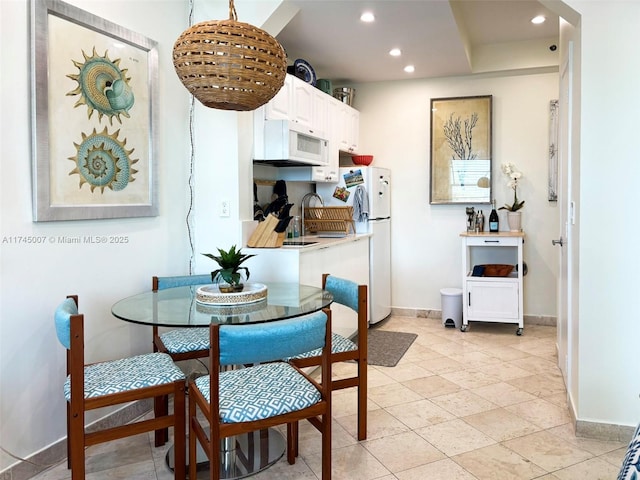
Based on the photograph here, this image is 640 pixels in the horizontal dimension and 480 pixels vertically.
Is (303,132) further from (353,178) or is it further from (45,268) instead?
(45,268)

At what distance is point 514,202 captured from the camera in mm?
A: 4863

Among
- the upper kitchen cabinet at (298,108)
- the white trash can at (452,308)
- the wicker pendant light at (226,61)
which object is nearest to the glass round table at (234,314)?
the wicker pendant light at (226,61)

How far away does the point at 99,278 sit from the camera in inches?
101

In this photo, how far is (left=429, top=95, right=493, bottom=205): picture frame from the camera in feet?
16.3

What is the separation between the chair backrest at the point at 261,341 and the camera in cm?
171

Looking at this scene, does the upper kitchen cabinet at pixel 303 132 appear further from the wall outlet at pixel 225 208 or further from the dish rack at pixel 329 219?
the wall outlet at pixel 225 208

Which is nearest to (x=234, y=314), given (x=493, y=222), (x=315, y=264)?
(x=315, y=264)

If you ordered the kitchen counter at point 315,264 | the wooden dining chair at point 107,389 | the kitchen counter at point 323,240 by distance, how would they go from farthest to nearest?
the kitchen counter at point 323,240 → the kitchen counter at point 315,264 → the wooden dining chair at point 107,389

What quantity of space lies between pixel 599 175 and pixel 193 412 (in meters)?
2.17

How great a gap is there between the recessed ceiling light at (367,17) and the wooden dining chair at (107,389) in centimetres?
253

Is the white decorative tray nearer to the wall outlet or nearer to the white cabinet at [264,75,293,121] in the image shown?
the wall outlet

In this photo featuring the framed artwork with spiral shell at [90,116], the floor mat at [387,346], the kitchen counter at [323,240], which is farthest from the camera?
the floor mat at [387,346]

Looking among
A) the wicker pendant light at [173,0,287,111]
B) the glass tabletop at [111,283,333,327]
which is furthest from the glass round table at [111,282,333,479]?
the wicker pendant light at [173,0,287,111]

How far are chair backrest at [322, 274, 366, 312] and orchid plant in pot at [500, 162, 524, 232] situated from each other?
276 cm
